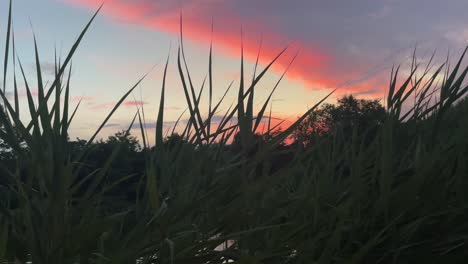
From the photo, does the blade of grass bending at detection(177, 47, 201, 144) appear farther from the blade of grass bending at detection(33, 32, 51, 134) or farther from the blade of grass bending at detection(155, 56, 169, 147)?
the blade of grass bending at detection(33, 32, 51, 134)

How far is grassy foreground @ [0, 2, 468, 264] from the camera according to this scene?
169cm

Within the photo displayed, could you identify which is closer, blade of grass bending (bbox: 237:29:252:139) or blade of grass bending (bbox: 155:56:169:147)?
blade of grass bending (bbox: 155:56:169:147)

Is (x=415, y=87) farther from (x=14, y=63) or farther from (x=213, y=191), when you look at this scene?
(x=14, y=63)

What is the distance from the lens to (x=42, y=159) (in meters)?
1.69

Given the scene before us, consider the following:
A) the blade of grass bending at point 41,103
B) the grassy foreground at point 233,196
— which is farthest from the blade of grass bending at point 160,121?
the blade of grass bending at point 41,103

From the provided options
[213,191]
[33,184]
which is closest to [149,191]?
[213,191]

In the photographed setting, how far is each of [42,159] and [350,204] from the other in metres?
1.08

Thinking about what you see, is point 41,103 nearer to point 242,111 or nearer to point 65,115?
point 65,115

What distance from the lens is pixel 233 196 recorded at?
80.0 inches

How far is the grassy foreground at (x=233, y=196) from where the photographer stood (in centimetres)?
169

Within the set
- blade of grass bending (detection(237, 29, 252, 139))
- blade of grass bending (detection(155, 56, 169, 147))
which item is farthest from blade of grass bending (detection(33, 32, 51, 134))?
blade of grass bending (detection(237, 29, 252, 139))

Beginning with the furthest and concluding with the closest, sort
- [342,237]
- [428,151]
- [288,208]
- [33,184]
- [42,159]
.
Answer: [428,151], [342,237], [288,208], [33,184], [42,159]

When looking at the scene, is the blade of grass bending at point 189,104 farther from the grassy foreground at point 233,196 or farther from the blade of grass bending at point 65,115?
the blade of grass bending at point 65,115

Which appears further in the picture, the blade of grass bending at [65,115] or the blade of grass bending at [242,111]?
the blade of grass bending at [242,111]
